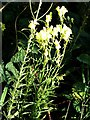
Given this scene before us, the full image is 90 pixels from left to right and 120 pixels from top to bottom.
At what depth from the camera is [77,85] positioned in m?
1.74

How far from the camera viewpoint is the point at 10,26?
2248 millimetres

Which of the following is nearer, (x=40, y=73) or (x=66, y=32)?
(x=66, y=32)

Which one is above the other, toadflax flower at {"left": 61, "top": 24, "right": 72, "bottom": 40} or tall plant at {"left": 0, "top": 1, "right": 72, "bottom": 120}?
toadflax flower at {"left": 61, "top": 24, "right": 72, "bottom": 40}

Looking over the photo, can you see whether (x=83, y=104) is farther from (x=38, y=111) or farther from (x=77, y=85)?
(x=38, y=111)

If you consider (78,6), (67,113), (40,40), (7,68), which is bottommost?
(67,113)

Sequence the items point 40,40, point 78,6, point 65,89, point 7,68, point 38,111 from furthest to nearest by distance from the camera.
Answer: point 78,6 → point 65,89 → point 7,68 → point 38,111 → point 40,40

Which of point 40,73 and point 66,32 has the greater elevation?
point 66,32

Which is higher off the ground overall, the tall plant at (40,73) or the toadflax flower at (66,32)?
the toadflax flower at (66,32)

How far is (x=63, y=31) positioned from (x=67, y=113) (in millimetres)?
616

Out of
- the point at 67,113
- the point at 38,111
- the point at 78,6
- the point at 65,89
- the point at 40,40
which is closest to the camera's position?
the point at 40,40

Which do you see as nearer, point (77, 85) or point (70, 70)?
point (77, 85)

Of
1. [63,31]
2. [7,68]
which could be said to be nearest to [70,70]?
[7,68]

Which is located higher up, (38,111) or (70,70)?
(70,70)

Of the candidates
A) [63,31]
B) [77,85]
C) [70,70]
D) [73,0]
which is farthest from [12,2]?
[63,31]
